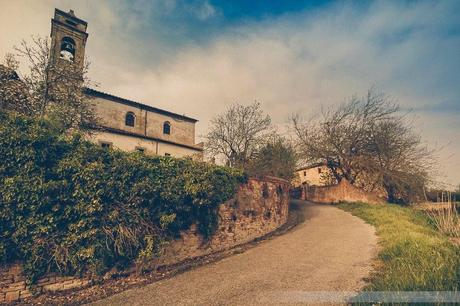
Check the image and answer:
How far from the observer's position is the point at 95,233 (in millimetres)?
6031

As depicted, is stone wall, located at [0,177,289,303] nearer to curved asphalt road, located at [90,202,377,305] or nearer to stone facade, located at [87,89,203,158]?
curved asphalt road, located at [90,202,377,305]

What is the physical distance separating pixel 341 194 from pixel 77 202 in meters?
23.6

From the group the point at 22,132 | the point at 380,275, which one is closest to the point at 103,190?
the point at 22,132

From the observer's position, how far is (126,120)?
83.5 feet

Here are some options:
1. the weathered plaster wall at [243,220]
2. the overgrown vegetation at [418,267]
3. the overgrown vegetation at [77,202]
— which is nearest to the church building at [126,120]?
the weathered plaster wall at [243,220]

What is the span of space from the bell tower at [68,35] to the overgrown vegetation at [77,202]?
1585cm

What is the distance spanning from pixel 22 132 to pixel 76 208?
2201 millimetres

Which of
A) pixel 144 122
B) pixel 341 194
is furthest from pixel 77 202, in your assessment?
pixel 341 194

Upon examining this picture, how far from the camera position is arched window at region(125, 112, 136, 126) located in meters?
25.5

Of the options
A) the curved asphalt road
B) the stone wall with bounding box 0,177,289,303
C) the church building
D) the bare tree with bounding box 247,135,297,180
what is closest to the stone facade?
the church building

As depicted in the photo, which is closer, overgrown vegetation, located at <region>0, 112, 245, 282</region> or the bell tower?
overgrown vegetation, located at <region>0, 112, 245, 282</region>

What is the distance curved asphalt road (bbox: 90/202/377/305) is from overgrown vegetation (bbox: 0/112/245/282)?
4.25ft

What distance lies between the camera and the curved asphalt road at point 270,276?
17.0ft

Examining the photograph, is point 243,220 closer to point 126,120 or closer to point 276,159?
point 276,159
